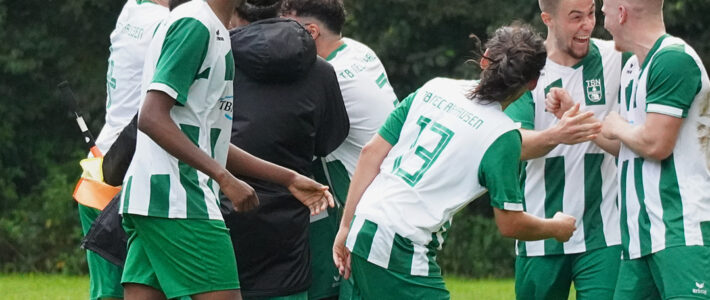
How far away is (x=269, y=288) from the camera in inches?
226

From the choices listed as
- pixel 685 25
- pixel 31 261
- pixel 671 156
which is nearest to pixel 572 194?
pixel 671 156

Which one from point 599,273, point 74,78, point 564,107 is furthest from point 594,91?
point 74,78

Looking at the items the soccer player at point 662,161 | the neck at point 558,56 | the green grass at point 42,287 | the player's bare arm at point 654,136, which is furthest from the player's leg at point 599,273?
the green grass at point 42,287

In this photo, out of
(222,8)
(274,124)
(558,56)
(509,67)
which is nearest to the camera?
(222,8)

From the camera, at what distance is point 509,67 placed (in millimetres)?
4902

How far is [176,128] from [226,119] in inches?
13.6

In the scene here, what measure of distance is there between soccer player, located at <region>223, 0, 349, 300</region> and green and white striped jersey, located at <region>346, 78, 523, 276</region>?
84 cm

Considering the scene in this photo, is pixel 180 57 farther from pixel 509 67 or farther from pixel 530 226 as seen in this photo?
pixel 530 226

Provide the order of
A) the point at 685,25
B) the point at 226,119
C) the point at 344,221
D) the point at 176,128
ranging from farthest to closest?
the point at 685,25 < the point at 344,221 < the point at 226,119 < the point at 176,128

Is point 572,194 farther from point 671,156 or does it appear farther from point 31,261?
point 31,261

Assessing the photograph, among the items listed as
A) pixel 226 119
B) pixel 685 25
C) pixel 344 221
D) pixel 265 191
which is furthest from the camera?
pixel 685 25

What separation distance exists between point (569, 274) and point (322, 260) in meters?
1.20

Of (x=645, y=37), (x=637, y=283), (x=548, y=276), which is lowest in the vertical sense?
(x=548, y=276)

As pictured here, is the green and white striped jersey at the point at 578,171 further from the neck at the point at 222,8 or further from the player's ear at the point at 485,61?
the neck at the point at 222,8
